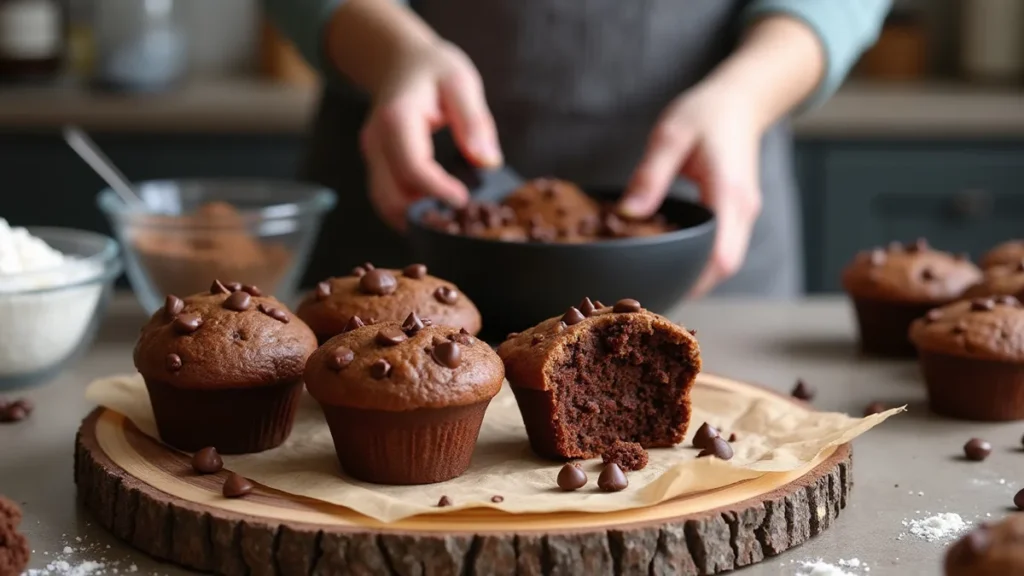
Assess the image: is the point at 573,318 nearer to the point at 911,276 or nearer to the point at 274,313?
the point at 274,313

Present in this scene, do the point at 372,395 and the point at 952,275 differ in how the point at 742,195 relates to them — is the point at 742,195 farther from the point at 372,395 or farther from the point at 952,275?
the point at 372,395

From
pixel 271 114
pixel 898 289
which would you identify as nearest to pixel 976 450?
pixel 898 289

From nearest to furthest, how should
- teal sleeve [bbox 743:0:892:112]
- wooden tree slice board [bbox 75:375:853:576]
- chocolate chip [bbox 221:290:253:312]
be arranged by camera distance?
1. wooden tree slice board [bbox 75:375:853:576]
2. chocolate chip [bbox 221:290:253:312]
3. teal sleeve [bbox 743:0:892:112]

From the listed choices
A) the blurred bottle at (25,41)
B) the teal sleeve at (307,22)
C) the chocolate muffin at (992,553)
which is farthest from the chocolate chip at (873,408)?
the blurred bottle at (25,41)

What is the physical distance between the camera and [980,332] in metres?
1.93

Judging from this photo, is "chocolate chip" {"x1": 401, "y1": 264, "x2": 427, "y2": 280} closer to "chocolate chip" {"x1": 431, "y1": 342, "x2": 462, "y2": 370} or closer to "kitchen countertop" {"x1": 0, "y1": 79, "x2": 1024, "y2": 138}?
"chocolate chip" {"x1": 431, "y1": 342, "x2": 462, "y2": 370}

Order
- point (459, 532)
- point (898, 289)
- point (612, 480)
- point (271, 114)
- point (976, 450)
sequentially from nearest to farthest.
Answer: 1. point (459, 532)
2. point (612, 480)
3. point (976, 450)
4. point (898, 289)
5. point (271, 114)

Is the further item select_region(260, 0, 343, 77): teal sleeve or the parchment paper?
select_region(260, 0, 343, 77): teal sleeve

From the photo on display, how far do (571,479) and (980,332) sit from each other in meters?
0.78

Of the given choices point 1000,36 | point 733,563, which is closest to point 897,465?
point 733,563

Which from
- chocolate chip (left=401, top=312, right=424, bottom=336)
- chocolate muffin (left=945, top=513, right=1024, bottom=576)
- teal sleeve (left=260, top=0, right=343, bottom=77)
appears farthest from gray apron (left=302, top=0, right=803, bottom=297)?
chocolate muffin (left=945, top=513, right=1024, bottom=576)

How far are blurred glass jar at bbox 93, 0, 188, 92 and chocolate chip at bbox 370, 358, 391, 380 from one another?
326 cm

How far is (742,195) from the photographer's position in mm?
2436

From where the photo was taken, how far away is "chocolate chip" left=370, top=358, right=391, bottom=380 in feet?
4.95
